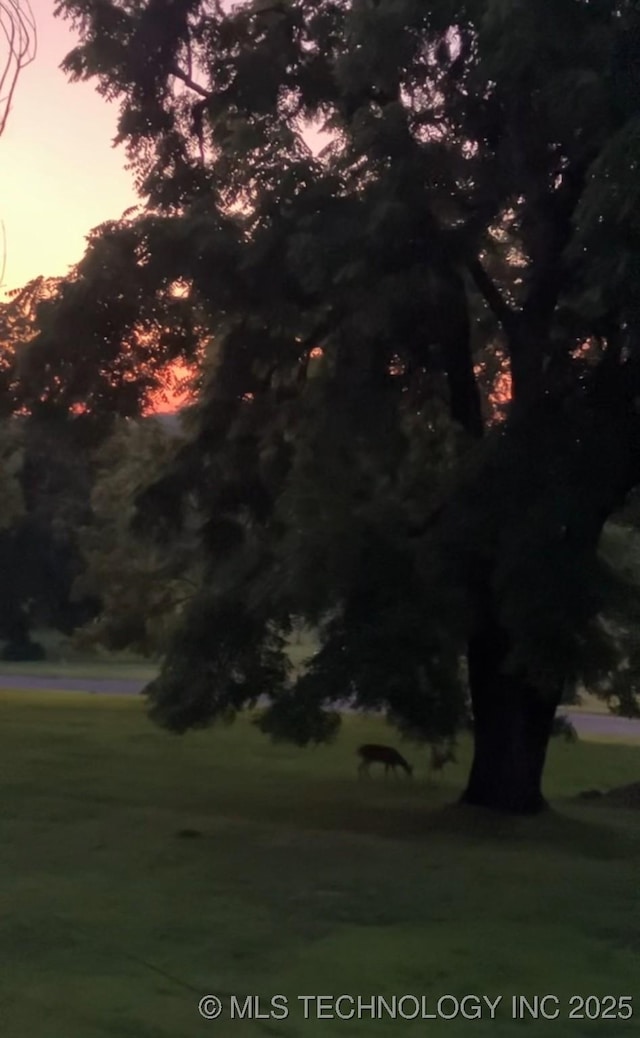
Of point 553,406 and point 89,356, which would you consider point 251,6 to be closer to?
point 89,356

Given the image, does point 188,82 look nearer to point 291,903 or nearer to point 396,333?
point 396,333

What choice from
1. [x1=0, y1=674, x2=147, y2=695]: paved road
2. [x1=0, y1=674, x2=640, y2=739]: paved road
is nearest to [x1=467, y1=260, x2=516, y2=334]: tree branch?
[x1=0, y1=674, x2=640, y2=739]: paved road

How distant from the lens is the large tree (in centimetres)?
1274

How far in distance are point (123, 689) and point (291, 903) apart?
34.3m

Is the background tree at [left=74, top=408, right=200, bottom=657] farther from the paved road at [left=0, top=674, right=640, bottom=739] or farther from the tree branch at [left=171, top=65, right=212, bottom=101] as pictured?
the tree branch at [left=171, top=65, right=212, bottom=101]

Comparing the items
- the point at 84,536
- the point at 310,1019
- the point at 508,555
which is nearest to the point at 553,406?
the point at 508,555

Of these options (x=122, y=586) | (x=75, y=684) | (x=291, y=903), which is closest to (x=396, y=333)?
(x=291, y=903)

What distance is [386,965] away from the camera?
8414 millimetres

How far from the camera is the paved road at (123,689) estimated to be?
3279cm

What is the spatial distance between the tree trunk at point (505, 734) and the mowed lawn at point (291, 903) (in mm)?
448

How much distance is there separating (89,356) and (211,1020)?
934 cm

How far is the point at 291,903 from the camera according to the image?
1030 centimetres

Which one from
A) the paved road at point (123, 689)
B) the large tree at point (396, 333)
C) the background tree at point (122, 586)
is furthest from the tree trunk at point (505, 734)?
the paved road at point (123, 689)

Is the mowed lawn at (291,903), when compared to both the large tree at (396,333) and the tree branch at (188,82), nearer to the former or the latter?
the large tree at (396,333)
